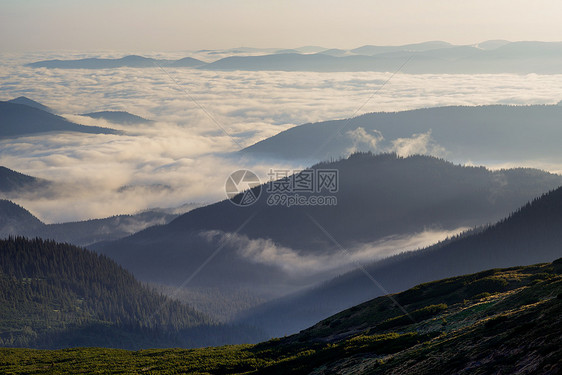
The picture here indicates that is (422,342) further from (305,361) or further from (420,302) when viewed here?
(420,302)

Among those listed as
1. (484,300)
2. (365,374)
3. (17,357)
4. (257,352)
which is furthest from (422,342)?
(17,357)

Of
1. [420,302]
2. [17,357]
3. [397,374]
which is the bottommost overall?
[17,357]

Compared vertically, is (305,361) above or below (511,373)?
below

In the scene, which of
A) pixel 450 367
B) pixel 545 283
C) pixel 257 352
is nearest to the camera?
pixel 450 367

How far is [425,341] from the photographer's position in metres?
63.4

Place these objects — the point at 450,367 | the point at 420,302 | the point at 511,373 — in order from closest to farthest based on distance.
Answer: the point at 511,373 → the point at 450,367 → the point at 420,302

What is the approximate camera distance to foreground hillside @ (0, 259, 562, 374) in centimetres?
4444

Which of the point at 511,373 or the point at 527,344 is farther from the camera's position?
the point at 527,344

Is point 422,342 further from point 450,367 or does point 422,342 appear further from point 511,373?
point 511,373

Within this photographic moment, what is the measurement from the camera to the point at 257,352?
95.1m

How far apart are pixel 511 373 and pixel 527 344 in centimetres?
390

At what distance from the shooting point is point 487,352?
45.7 m

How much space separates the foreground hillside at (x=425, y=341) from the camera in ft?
146

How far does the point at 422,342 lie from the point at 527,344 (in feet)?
70.5
